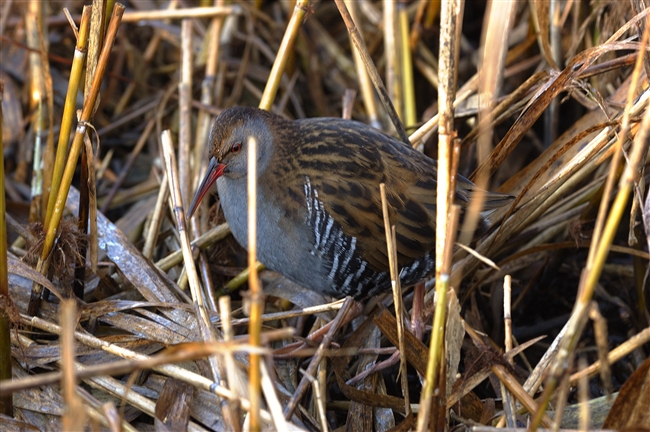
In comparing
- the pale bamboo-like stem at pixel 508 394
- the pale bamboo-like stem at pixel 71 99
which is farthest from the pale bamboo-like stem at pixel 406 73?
the pale bamboo-like stem at pixel 71 99

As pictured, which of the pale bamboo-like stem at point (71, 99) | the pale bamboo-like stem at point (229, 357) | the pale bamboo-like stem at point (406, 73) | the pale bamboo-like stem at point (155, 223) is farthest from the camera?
the pale bamboo-like stem at point (406, 73)

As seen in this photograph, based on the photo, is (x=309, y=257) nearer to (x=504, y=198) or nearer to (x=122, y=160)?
(x=504, y=198)

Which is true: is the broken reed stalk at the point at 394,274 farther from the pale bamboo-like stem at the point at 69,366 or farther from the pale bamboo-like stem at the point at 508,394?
the pale bamboo-like stem at the point at 69,366

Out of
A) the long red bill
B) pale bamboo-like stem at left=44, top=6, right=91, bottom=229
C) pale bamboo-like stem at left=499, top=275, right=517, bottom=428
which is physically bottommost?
pale bamboo-like stem at left=499, top=275, right=517, bottom=428

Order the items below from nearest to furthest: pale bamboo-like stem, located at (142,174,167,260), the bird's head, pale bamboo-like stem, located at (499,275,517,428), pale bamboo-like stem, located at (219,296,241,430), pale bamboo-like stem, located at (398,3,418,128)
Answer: pale bamboo-like stem, located at (219,296,241,430), pale bamboo-like stem, located at (499,275,517,428), the bird's head, pale bamboo-like stem, located at (142,174,167,260), pale bamboo-like stem, located at (398,3,418,128)

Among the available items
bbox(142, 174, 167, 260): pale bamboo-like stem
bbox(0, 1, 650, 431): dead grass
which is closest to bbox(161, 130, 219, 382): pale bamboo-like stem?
bbox(0, 1, 650, 431): dead grass

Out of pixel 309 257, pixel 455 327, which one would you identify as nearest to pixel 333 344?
pixel 309 257

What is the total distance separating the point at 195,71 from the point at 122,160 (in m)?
0.56

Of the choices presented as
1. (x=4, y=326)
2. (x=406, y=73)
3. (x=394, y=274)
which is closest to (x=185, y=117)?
(x=406, y=73)

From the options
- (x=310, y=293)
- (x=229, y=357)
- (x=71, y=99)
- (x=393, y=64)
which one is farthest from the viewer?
(x=393, y=64)

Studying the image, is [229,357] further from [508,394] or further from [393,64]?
[393,64]

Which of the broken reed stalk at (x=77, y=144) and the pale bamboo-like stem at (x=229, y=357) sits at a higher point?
the broken reed stalk at (x=77, y=144)

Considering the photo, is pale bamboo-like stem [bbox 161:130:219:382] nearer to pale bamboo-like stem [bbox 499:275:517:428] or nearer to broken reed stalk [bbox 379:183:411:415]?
broken reed stalk [bbox 379:183:411:415]

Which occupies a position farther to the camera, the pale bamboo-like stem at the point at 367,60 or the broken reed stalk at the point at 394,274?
the pale bamboo-like stem at the point at 367,60
